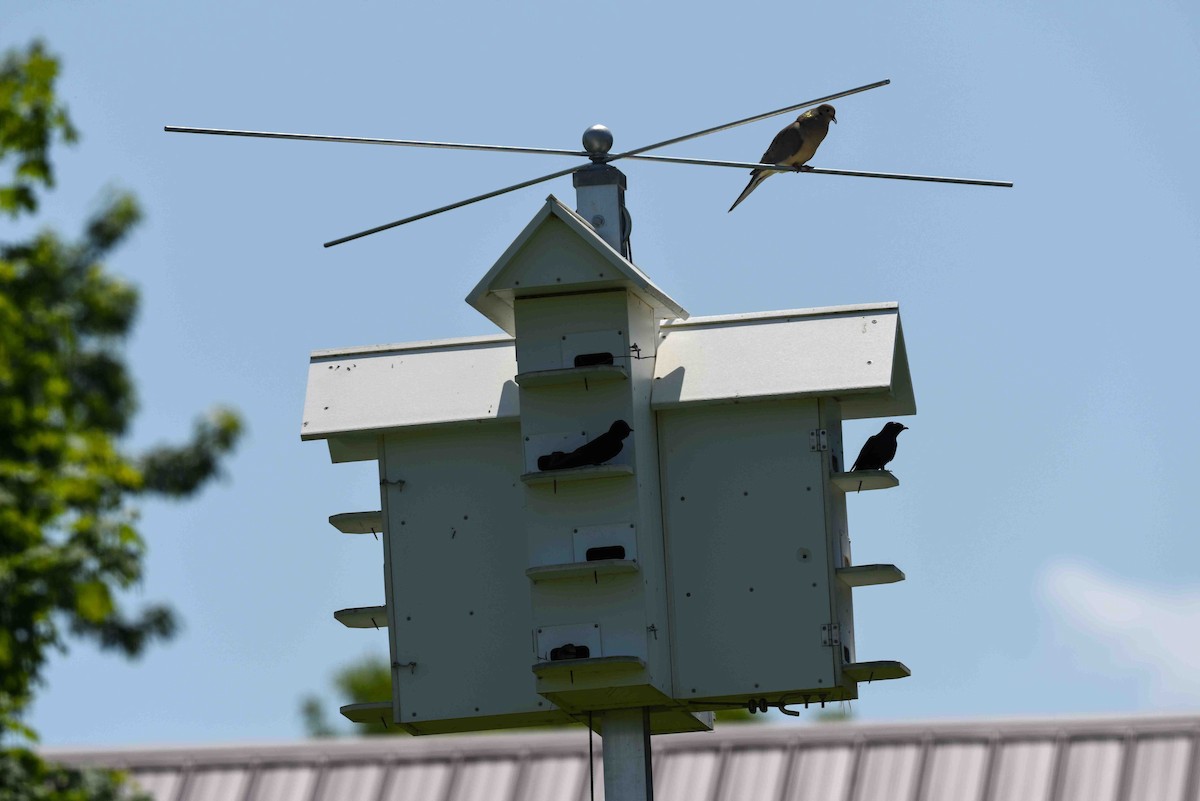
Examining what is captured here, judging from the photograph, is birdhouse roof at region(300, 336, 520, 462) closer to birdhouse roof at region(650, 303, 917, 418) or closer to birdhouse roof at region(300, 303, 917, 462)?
birdhouse roof at region(300, 303, 917, 462)

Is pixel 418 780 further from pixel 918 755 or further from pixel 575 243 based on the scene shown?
pixel 575 243

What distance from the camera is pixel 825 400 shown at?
1000 cm

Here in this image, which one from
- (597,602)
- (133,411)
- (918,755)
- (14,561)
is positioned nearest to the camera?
(14,561)

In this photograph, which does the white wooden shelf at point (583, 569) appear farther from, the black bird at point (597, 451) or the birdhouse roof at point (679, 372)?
the birdhouse roof at point (679, 372)

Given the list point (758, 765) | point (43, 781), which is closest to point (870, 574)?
point (758, 765)

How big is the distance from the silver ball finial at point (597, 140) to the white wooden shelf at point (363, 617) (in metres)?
2.17

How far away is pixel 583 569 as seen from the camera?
31.1 ft

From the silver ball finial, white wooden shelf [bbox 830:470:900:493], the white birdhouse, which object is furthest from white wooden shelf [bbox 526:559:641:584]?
the silver ball finial

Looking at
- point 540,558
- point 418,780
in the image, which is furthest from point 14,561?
point 418,780

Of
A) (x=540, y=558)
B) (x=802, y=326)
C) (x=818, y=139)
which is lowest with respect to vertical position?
(x=540, y=558)

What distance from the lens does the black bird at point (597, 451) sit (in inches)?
376

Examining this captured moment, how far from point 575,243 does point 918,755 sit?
4355mm

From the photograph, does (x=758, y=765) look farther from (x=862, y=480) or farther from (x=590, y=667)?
(x=590, y=667)

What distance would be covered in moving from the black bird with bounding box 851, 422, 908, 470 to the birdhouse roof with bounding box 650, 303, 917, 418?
143mm
